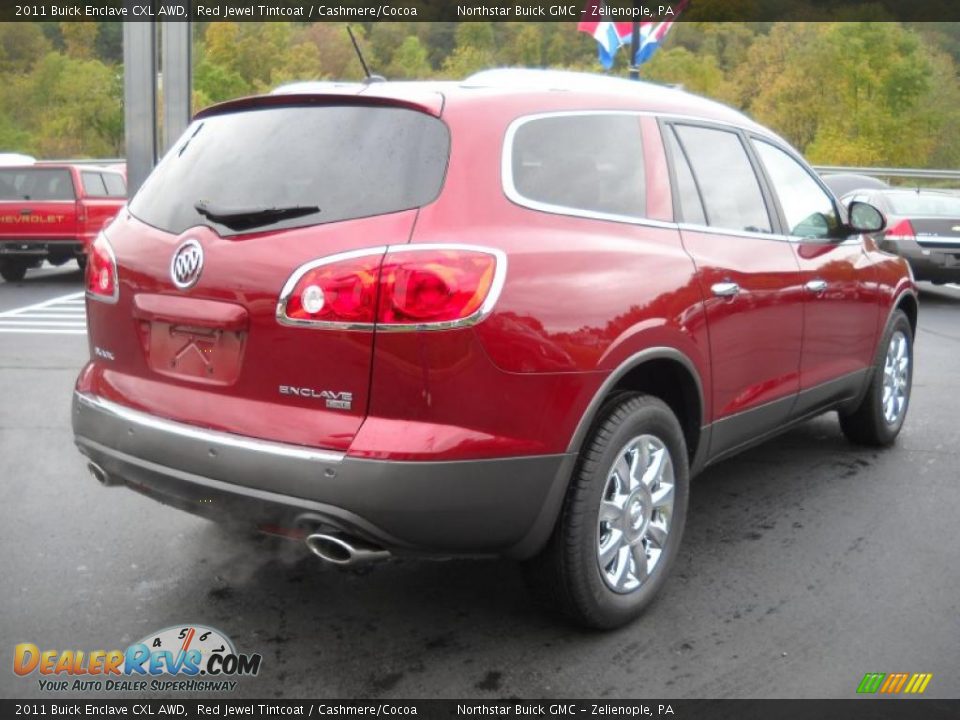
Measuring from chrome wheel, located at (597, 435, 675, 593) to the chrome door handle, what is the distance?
2.03 feet

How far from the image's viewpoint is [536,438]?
10.0ft

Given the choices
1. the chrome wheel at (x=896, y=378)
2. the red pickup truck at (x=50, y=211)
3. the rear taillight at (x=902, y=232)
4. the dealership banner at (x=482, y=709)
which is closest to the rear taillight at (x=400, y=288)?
the dealership banner at (x=482, y=709)

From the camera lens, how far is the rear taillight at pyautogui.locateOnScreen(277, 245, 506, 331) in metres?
2.89

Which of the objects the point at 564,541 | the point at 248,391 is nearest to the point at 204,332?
the point at 248,391

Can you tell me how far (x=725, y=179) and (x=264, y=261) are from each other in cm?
203

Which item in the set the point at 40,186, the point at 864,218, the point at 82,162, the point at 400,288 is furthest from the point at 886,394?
the point at 82,162

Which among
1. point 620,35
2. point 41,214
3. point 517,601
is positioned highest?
point 620,35

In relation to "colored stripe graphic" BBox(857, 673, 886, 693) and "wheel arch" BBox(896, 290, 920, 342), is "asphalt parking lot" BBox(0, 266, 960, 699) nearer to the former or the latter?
"colored stripe graphic" BBox(857, 673, 886, 693)

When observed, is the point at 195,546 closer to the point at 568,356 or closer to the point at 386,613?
the point at 386,613

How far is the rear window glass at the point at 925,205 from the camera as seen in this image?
14.4m

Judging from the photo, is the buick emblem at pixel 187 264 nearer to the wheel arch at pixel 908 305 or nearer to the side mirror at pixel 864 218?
the side mirror at pixel 864 218

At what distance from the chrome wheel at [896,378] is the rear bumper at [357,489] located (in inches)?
130

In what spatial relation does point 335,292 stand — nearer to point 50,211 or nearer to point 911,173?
point 50,211

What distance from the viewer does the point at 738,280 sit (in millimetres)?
4035
